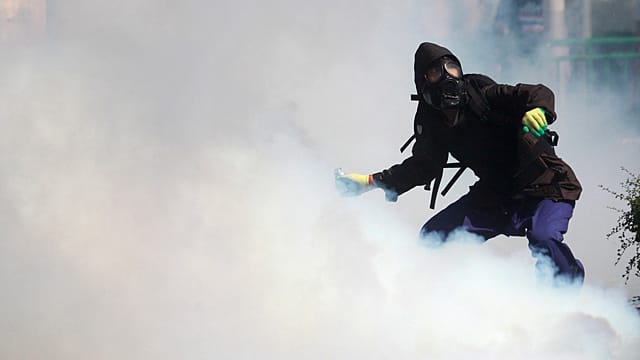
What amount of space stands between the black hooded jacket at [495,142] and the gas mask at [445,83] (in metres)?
0.04

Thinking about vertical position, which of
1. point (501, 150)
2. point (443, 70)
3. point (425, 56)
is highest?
point (425, 56)

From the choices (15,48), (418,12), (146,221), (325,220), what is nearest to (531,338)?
(325,220)

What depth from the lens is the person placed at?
247 inches

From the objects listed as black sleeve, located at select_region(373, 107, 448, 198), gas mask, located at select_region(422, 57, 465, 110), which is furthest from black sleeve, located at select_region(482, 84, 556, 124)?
black sleeve, located at select_region(373, 107, 448, 198)

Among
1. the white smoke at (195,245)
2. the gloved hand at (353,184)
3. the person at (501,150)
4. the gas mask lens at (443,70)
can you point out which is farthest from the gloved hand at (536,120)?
the gloved hand at (353,184)

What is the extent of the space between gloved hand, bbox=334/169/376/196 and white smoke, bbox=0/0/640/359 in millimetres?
351

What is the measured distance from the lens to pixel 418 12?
12.6 meters

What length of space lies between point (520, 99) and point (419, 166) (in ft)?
2.45

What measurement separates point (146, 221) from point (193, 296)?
2.32 feet

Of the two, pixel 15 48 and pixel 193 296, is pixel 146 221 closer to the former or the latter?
pixel 193 296

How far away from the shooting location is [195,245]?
23.7 feet

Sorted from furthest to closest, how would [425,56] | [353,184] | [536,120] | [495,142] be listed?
[353,184]
[495,142]
[425,56]
[536,120]

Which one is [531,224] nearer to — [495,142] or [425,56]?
[495,142]

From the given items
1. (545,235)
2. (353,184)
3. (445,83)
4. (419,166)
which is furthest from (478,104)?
(353,184)
